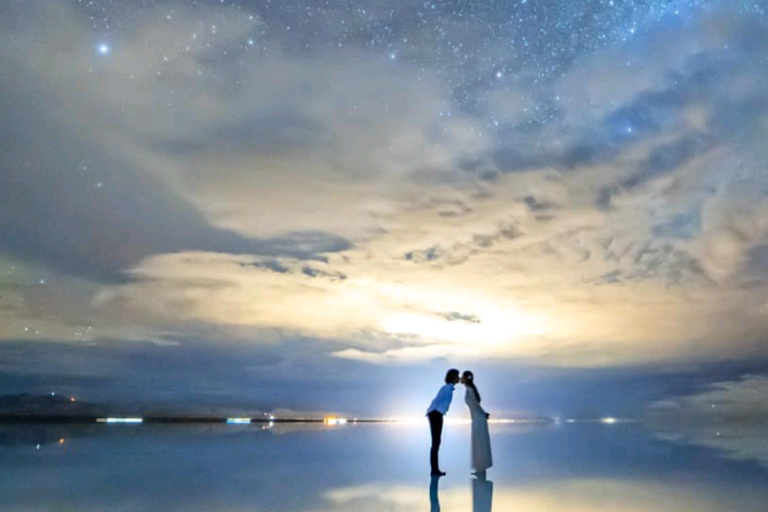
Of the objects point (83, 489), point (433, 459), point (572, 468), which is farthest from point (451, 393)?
point (83, 489)

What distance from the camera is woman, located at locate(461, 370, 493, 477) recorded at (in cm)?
1132

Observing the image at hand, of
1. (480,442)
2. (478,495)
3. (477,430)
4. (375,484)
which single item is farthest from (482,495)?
(477,430)

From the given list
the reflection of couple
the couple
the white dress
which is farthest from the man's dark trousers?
the white dress

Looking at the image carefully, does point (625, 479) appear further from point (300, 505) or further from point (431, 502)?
point (300, 505)

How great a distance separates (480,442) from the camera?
1141 centimetres

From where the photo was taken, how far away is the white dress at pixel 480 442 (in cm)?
1131

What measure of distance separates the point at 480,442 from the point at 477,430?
14.6 inches

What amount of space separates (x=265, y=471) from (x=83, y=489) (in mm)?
3341

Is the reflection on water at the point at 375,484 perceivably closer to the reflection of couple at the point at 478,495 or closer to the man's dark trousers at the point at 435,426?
the reflection of couple at the point at 478,495

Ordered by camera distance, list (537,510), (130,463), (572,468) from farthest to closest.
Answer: (130,463) < (572,468) < (537,510)

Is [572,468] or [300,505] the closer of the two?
[300,505]

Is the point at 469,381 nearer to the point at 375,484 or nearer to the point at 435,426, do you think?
the point at 435,426

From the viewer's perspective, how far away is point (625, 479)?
1038 cm

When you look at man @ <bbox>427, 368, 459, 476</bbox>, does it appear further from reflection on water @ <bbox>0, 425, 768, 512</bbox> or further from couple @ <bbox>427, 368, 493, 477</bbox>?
reflection on water @ <bbox>0, 425, 768, 512</bbox>
